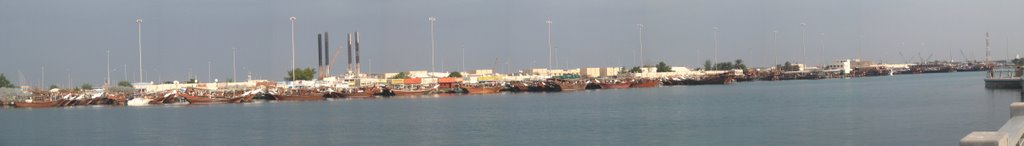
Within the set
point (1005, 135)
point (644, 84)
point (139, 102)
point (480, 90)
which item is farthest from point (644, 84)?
point (1005, 135)

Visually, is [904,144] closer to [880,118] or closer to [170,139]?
[880,118]

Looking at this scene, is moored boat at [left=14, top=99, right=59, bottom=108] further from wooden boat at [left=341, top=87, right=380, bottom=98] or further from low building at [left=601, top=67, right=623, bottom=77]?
low building at [left=601, top=67, right=623, bottom=77]

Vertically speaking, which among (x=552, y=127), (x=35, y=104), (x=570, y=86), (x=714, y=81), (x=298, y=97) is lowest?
(x=552, y=127)

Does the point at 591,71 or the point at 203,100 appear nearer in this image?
the point at 203,100

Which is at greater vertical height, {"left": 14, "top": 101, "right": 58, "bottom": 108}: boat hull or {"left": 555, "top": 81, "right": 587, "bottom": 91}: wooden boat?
{"left": 555, "top": 81, "right": 587, "bottom": 91}: wooden boat

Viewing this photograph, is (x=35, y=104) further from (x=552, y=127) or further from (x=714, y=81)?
(x=714, y=81)

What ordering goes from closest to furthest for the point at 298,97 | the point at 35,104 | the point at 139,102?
the point at 35,104 < the point at 139,102 < the point at 298,97

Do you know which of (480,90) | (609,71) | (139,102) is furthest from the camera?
(609,71)

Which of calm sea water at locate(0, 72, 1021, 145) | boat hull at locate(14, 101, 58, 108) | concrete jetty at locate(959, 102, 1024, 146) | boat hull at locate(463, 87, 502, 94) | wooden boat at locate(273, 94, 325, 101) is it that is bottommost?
calm sea water at locate(0, 72, 1021, 145)

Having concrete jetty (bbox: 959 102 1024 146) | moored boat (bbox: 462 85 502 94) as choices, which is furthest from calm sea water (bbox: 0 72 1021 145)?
moored boat (bbox: 462 85 502 94)

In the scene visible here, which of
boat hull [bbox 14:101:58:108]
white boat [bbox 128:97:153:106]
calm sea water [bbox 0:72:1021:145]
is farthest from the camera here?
white boat [bbox 128:97:153:106]

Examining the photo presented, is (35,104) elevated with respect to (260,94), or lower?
lower

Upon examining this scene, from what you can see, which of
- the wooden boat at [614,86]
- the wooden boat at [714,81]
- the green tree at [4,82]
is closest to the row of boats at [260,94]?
the wooden boat at [614,86]

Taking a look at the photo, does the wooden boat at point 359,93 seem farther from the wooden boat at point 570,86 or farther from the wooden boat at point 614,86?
the wooden boat at point 614,86
